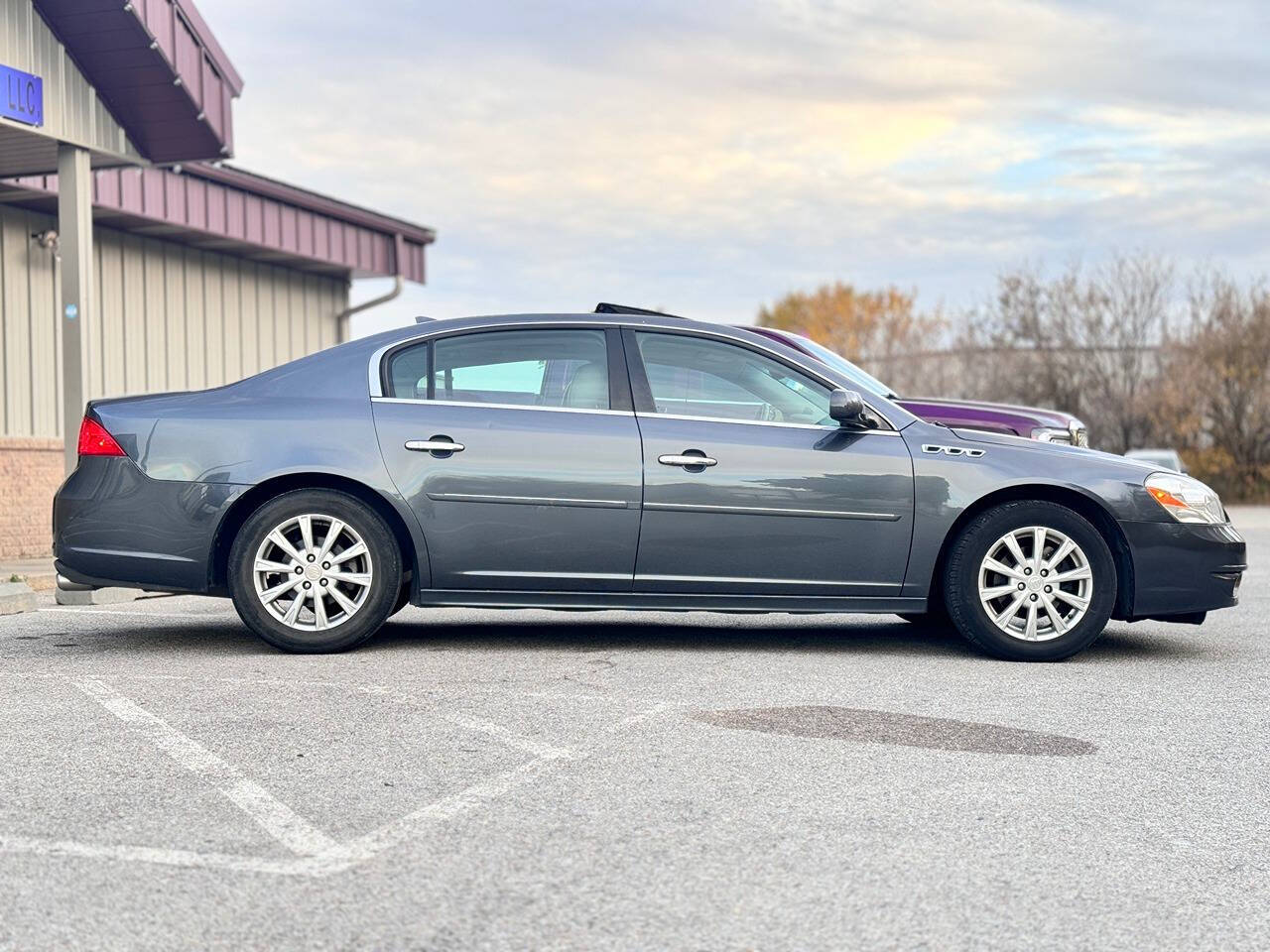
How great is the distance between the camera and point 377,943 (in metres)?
3.07

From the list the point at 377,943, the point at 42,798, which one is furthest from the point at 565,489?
the point at 377,943

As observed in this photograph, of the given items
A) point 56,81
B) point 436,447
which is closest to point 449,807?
point 436,447

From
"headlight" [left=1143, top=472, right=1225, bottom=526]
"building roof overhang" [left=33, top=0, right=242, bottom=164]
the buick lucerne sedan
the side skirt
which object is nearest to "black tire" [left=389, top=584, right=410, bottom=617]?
the buick lucerne sedan

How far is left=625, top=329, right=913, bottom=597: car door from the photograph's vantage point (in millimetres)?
6848

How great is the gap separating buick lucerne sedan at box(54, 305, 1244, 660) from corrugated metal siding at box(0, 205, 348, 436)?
4682mm

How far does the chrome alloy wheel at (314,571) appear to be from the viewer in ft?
22.3

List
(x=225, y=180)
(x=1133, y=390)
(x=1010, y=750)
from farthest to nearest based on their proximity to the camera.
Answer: (x=1133, y=390)
(x=225, y=180)
(x=1010, y=750)

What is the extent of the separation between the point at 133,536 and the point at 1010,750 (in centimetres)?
408

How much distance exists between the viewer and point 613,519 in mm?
6844

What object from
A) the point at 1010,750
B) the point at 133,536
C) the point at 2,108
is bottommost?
the point at 1010,750

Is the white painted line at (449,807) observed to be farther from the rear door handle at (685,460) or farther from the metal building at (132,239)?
the metal building at (132,239)

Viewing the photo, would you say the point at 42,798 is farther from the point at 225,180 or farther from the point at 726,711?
the point at 225,180

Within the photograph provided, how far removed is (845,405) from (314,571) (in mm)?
2513

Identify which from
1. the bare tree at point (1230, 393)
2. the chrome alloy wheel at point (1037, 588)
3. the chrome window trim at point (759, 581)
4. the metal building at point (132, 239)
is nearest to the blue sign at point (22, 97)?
the metal building at point (132, 239)
